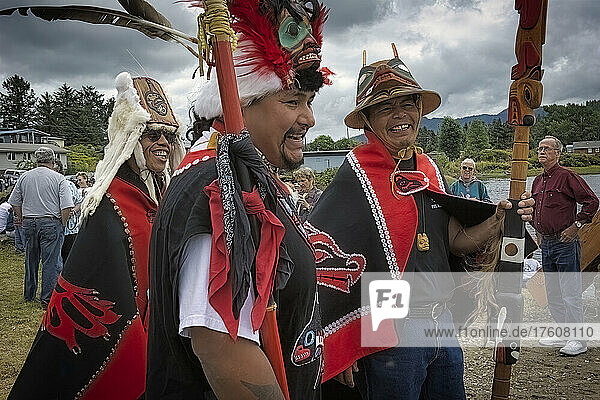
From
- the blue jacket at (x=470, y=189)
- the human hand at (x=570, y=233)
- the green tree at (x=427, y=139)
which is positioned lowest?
the human hand at (x=570, y=233)

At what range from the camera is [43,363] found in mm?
2219

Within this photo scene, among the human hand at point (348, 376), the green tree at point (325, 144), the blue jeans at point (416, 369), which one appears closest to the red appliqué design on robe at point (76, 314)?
the human hand at point (348, 376)

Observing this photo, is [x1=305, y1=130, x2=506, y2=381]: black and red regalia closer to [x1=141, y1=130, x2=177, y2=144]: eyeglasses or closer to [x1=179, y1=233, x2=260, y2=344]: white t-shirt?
[x1=141, y1=130, x2=177, y2=144]: eyeglasses

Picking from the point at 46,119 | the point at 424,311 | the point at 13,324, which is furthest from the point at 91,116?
the point at 13,324

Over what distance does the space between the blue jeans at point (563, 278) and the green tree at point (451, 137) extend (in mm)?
1402

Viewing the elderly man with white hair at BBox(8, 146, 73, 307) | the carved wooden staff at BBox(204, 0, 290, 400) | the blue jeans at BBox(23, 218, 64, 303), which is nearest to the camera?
the carved wooden staff at BBox(204, 0, 290, 400)

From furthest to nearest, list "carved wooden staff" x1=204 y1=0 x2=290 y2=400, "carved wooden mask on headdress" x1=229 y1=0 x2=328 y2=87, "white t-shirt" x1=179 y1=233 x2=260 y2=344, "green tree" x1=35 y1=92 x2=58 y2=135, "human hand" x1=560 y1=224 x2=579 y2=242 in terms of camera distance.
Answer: "human hand" x1=560 y1=224 x2=579 y2=242 < "green tree" x1=35 y1=92 x2=58 y2=135 < "carved wooden mask on headdress" x1=229 y1=0 x2=328 y2=87 < "carved wooden staff" x1=204 y1=0 x2=290 y2=400 < "white t-shirt" x1=179 y1=233 x2=260 y2=344

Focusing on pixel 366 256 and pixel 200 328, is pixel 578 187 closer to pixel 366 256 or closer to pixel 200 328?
pixel 366 256

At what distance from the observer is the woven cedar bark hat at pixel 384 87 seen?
2.47 m

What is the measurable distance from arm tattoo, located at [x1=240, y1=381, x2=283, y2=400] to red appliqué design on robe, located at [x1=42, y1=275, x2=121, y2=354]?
136 cm

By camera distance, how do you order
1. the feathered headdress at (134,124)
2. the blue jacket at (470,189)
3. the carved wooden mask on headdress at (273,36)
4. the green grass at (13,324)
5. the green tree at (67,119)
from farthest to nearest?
the blue jacket at (470,189) < the green grass at (13,324) < the green tree at (67,119) < the feathered headdress at (134,124) < the carved wooden mask on headdress at (273,36)

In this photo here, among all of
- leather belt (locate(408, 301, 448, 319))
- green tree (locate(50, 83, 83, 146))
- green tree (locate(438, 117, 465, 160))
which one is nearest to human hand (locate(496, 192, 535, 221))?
leather belt (locate(408, 301, 448, 319))

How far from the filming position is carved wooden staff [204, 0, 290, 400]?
1.21m

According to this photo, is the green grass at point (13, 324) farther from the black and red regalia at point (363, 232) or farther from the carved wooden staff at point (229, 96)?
the carved wooden staff at point (229, 96)
